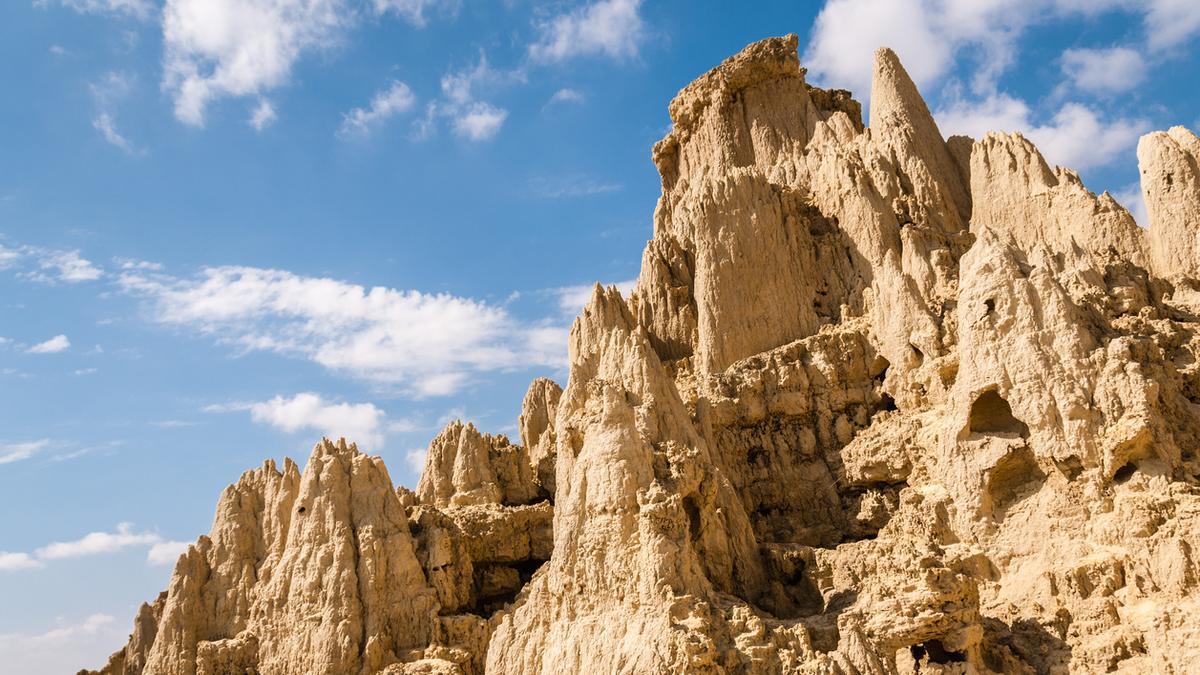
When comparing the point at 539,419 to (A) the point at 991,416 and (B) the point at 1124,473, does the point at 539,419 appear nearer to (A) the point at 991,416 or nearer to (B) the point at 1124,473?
(A) the point at 991,416

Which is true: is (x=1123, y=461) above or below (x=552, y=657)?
above

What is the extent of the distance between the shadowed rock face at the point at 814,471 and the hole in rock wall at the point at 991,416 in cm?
8

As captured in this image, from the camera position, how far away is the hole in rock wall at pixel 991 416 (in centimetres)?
2684

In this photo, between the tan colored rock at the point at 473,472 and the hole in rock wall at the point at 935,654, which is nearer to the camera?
the hole in rock wall at the point at 935,654

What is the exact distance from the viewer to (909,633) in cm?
2230

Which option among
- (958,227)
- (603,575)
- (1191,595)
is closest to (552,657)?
(603,575)

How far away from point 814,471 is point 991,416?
582 centimetres

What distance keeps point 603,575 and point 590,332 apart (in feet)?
44.6

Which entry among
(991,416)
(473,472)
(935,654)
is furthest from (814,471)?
(473,472)

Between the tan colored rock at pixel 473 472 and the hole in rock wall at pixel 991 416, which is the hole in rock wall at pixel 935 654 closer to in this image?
the hole in rock wall at pixel 991 416

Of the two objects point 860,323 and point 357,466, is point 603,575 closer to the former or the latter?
point 357,466

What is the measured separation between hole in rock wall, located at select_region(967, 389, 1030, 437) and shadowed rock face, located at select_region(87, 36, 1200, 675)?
0.08 meters

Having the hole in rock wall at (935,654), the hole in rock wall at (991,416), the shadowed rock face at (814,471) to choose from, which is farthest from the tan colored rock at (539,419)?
the hole in rock wall at (935,654)

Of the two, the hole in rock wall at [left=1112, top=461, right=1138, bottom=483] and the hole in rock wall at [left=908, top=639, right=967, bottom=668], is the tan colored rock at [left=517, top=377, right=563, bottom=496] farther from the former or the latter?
the hole in rock wall at [left=1112, top=461, right=1138, bottom=483]
